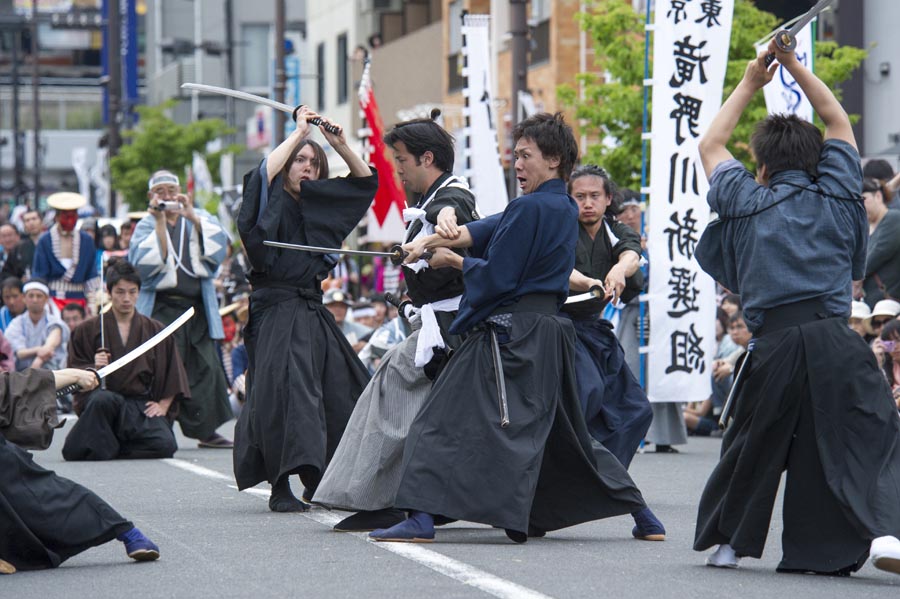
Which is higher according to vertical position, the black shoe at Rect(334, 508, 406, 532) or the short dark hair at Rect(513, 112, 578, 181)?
the short dark hair at Rect(513, 112, 578, 181)

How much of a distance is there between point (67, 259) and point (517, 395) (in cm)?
1241

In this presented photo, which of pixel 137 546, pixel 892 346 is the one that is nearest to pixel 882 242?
pixel 892 346

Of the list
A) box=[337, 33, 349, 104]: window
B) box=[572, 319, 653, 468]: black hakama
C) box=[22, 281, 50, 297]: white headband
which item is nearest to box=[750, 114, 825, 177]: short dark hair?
box=[572, 319, 653, 468]: black hakama

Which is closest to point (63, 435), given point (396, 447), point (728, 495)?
point (396, 447)

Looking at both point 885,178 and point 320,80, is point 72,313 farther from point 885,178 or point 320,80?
point 320,80

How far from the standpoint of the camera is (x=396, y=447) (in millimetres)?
7754

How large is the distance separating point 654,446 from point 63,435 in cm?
513

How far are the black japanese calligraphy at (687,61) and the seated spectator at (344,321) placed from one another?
448 centimetres

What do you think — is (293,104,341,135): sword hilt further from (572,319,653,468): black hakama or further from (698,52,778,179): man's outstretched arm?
(698,52,778,179): man's outstretched arm

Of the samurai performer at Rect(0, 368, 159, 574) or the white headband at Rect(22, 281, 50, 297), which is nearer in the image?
the samurai performer at Rect(0, 368, 159, 574)

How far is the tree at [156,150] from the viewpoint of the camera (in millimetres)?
43969

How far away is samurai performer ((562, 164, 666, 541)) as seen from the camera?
878 cm

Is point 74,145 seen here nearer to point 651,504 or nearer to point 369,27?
point 369,27

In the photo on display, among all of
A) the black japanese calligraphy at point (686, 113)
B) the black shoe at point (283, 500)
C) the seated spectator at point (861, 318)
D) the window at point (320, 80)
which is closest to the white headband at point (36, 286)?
the black japanese calligraphy at point (686, 113)
